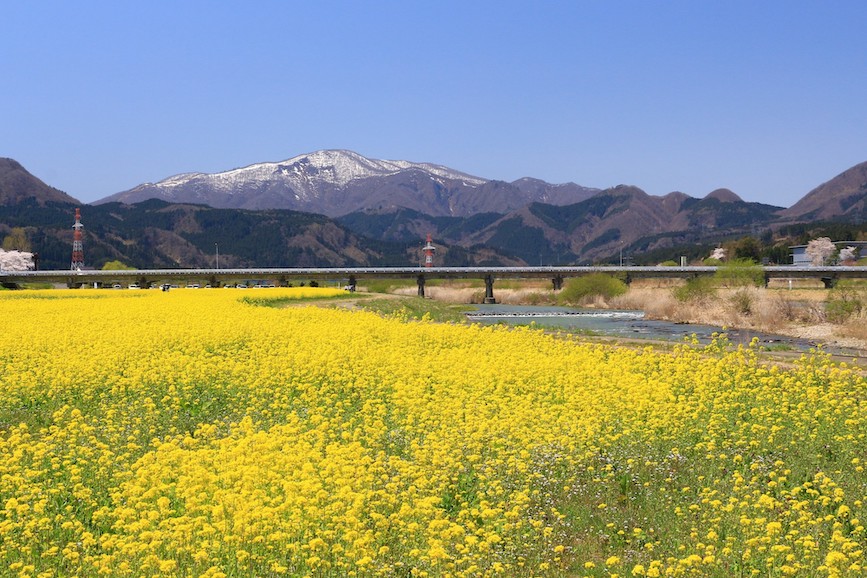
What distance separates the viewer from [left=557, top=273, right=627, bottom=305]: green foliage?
10681 centimetres

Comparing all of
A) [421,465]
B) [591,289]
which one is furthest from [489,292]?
[421,465]

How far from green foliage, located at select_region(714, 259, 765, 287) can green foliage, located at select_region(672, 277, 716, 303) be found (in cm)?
669

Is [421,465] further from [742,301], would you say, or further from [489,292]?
[489,292]

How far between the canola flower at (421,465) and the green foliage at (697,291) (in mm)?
46024

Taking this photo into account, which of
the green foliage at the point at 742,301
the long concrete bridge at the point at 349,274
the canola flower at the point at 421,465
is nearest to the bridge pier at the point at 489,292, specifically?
the long concrete bridge at the point at 349,274

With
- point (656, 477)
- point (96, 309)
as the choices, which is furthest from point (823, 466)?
point (96, 309)

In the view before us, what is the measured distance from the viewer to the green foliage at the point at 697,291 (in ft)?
215

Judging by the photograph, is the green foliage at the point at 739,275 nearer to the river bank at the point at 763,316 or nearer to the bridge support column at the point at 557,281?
the river bank at the point at 763,316

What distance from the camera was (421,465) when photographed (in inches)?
433

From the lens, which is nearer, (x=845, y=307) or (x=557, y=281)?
(x=845, y=307)

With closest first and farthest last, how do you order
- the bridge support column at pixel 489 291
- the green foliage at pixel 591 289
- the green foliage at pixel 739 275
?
the green foliage at pixel 739 275 → the green foliage at pixel 591 289 → the bridge support column at pixel 489 291

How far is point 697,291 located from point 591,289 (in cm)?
4157

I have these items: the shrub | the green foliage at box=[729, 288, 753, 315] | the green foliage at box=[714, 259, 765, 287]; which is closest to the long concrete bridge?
the green foliage at box=[714, 259, 765, 287]

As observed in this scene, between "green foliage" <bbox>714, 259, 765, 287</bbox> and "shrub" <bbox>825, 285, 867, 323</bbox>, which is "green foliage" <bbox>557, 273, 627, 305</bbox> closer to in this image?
"green foliage" <bbox>714, 259, 765, 287</bbox>
